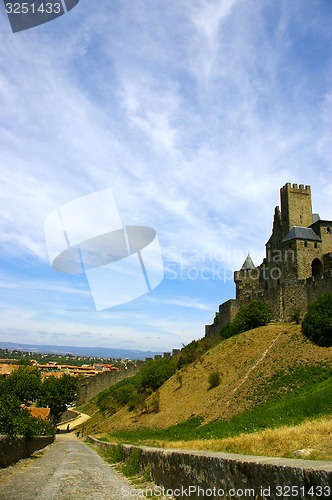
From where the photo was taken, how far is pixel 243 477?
15.8 feet

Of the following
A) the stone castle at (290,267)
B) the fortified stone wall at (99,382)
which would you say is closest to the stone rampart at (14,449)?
the stone castle at (290,267)

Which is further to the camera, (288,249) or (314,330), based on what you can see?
(288,249)

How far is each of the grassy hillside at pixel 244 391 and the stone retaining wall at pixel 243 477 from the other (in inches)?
445

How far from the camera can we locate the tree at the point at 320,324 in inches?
1143

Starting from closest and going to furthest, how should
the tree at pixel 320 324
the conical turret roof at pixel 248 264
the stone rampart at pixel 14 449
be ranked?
1. the stone rampart at pixel 14 449
2. the tree at pixel 320 324
3. the conical turret roof at pixel 248 264

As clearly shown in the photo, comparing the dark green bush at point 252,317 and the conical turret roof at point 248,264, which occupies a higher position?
the conical turret roof at point 248,264

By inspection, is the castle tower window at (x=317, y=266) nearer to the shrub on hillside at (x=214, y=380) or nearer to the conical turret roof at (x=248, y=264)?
the conical turret roof at (x=248, y=264)

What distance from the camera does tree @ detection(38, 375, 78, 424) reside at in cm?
5509

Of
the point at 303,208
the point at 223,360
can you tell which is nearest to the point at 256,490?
the point at 223,360

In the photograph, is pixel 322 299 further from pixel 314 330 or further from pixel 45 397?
pixel 45 397

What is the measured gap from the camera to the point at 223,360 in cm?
3406

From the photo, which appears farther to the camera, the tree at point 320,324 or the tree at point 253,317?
the tree at point 253,317

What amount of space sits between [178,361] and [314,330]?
17860mm

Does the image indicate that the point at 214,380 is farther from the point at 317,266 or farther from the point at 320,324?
the point at 317,266
